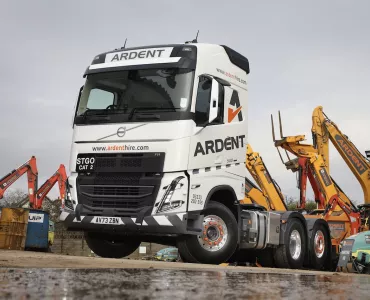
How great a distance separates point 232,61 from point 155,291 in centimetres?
719

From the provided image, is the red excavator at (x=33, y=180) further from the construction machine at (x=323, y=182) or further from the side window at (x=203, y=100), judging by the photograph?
the side window at (x=203, y=100)

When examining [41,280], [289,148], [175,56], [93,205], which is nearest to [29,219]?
[289,148]

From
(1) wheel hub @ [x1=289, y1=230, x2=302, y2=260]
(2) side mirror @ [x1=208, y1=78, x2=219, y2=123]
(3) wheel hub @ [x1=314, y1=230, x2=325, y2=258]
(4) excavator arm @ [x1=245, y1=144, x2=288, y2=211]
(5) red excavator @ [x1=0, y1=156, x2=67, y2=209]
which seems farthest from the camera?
(5) red excavator @ [x1=0, y1=156, x2=67, y2=209]

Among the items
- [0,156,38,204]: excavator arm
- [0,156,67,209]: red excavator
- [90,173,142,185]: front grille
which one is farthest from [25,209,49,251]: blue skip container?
[90,173,142,185]: front grille

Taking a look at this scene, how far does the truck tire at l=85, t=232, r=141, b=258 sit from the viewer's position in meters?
10.6

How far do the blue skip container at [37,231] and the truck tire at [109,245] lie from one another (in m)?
9.28

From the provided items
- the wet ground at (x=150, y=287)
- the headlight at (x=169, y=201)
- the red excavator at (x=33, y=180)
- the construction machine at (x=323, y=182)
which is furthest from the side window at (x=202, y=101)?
the red excavator at (x=33, y=180)

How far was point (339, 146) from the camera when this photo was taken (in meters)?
21.2

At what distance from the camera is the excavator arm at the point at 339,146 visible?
69.1 feet

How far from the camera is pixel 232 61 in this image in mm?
10867

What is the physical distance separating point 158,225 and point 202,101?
2299 millimetres

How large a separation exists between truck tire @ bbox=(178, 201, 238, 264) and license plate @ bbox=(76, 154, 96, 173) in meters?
2.10

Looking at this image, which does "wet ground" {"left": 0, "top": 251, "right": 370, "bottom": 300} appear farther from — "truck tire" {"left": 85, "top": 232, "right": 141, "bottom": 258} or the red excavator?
the red excavator

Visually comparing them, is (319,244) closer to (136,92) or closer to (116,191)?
(116,191)
